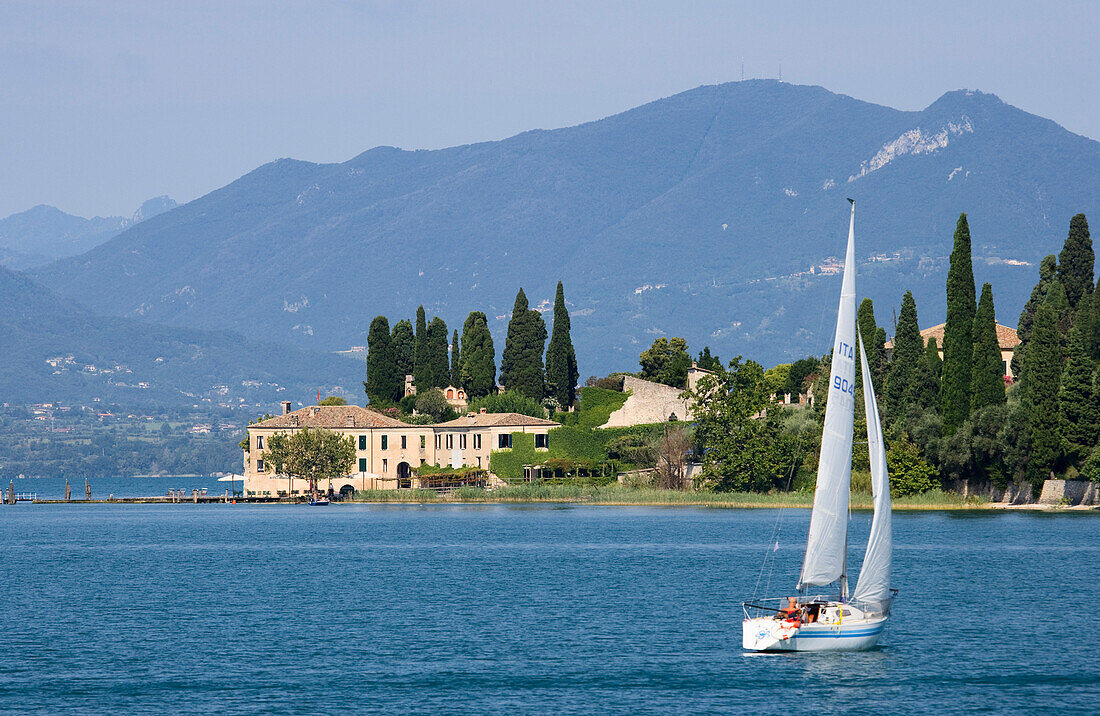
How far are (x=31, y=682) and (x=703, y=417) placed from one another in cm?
6556

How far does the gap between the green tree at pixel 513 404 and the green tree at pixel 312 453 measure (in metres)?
11.8

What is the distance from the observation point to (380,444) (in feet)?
385

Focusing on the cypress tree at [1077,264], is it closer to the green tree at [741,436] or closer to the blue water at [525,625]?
the green tree at [741,436]

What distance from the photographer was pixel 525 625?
144ft

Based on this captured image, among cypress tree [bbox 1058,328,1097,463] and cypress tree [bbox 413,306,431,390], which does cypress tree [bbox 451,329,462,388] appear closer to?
cypress tree [bbox 413,306,431,390]

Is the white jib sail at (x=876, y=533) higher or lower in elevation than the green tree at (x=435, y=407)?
lower

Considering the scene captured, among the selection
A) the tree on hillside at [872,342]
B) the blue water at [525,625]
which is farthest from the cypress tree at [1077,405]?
the tree on hillside at [872,342]

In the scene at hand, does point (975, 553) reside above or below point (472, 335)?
below

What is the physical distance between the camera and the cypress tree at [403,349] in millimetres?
129000

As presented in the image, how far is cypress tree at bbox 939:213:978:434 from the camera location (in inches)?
3366

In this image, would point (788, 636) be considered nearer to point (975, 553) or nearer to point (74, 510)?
point (975, 553)

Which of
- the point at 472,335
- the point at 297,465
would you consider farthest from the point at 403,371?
the point at 297,465

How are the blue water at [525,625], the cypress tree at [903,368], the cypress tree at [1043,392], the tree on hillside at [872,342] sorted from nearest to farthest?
1. the blue water at [525,625]
2. the cypress tree at [1043,392]
3. the cypress tree at [903,368]
4. the tree on hillside at [872,342]

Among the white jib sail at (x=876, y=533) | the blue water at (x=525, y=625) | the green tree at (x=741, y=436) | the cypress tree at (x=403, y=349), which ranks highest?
the cypress tree at (x=403, y=349)
